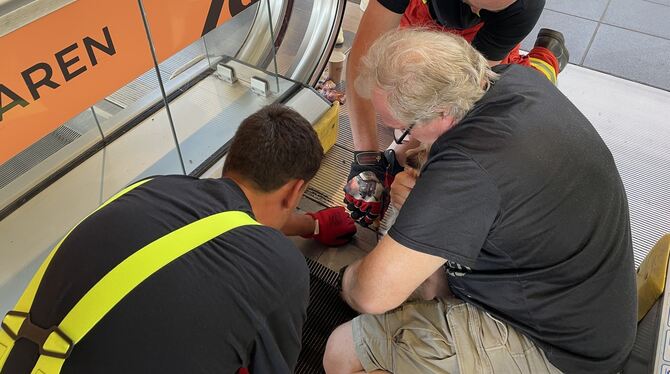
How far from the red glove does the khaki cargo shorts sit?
587 millimetres

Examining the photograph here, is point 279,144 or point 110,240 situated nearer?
point 110,240

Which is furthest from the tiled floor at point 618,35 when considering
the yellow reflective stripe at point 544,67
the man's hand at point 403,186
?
the man's hand at point 403,186

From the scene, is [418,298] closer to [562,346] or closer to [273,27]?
[562,346]

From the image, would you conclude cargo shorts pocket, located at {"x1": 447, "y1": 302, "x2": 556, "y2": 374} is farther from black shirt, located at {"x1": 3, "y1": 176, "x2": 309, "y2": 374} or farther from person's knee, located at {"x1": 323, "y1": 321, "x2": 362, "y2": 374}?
black shirt, located at {"x1": 3, "y1": 176, "x2": 309, "y2": 374}

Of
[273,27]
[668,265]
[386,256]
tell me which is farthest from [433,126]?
[273,27]

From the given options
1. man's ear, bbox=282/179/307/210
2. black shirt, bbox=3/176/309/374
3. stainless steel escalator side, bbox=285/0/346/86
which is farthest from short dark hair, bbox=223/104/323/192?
stainless steel escalator side, bbox=285/0/346/86

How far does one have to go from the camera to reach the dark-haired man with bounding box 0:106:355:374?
0.90m

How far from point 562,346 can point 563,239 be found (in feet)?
1.13

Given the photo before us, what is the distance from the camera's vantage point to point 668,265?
1.53 m

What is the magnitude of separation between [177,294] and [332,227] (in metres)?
1.23

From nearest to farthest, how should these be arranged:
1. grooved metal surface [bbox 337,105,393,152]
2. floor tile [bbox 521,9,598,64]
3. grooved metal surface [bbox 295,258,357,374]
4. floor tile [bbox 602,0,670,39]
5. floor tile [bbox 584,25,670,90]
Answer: grooved metal surface [bbox 295,258,357,374], grooved metal surface [bbox 337,105,393,152], floor tile [bbox 584,25,670,90], floor tile [bbox 521,9,598,64], floor tile [bbox 602,0,670,39]

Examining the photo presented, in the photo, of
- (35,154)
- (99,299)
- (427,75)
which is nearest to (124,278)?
(99,299)

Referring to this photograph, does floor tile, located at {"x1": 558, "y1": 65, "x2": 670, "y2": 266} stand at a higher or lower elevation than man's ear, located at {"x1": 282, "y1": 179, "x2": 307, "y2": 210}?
lower

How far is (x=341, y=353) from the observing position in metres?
1.61
